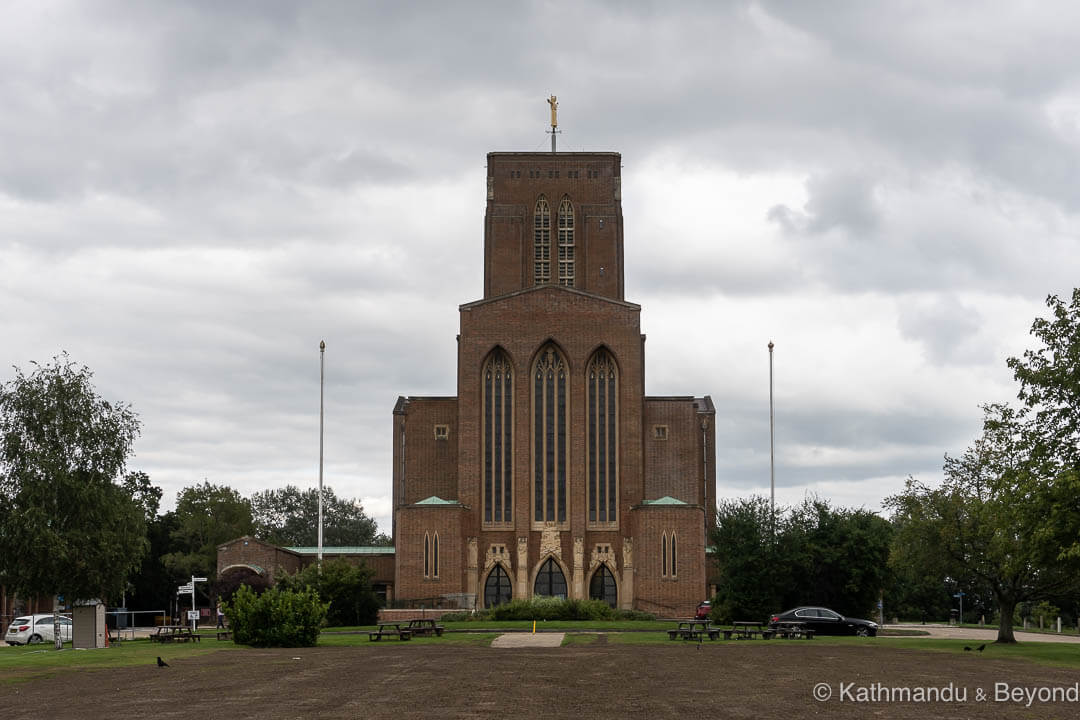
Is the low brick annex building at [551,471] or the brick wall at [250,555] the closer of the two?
the low brick annex building at [551,471]

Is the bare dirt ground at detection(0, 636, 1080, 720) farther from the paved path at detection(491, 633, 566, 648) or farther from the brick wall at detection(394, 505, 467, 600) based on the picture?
the brick wall at detection(394, 505, 467, 600)

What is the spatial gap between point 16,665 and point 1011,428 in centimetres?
2908

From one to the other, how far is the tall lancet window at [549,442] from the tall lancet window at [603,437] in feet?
4.51

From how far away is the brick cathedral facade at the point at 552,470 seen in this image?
58469 mm

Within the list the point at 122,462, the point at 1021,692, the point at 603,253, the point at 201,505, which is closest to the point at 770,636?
the point at 1021,692

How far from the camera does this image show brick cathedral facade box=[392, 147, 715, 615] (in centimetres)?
5847

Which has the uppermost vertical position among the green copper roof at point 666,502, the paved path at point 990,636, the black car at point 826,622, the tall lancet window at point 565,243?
the tall lancet window at point 565,243

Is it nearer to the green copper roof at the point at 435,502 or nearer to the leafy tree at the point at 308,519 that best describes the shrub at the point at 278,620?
the green copper roof at the point at 435,502

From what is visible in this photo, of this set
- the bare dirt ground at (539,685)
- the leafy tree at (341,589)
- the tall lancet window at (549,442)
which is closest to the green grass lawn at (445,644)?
the bare dirt ground at (539,685)

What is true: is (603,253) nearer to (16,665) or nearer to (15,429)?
(15,429)

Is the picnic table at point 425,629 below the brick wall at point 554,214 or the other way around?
below

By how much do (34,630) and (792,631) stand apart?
97.8 ft

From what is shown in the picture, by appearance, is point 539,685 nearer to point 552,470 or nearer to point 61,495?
point 61,495

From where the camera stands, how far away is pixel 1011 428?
3644 centimetres
